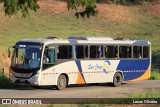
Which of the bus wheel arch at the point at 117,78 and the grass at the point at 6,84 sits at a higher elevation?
the grass at the point at 6,84

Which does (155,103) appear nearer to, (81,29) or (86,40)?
(86,40)

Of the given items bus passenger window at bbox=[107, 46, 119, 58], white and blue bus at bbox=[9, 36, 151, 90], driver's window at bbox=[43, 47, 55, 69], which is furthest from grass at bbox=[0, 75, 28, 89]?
bus passenger window at bbox=[107, 46, 119, 58]

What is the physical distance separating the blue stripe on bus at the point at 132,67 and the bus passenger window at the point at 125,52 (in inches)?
12.7

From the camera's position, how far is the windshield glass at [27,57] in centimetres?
2808

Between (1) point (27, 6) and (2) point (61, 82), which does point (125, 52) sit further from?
(1) point (27, 6)

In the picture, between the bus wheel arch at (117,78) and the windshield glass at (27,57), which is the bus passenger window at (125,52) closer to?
the bus wheel arch at (117,78)

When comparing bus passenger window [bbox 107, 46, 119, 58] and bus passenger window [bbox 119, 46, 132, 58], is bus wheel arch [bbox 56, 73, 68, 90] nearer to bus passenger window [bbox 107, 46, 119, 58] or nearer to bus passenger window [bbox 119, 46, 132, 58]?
bus passenger window [bbox 107, 46, 119, 58]

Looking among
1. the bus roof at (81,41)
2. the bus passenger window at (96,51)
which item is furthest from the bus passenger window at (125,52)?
the bus passenger window at (96,51)

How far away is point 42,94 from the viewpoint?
2639 centimetres

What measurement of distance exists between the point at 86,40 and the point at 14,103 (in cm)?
1177

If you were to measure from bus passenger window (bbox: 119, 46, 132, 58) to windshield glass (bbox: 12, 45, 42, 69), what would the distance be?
6130mm

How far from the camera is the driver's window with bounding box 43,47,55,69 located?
28.2m

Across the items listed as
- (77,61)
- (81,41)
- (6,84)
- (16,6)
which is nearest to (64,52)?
(77,61)

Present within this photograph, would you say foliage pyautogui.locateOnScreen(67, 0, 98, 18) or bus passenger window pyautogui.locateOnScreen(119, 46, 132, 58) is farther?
foliage pyautogui.locateOnScreen(67, 0, 98, 18)
